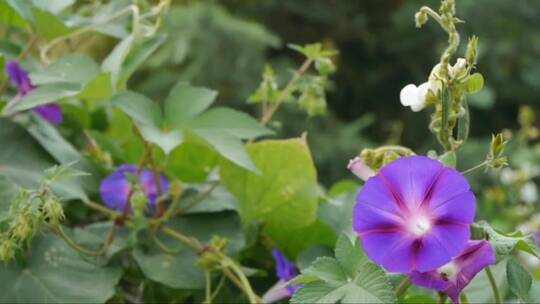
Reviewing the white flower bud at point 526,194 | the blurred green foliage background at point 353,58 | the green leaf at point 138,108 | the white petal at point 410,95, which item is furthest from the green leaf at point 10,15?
the blurred green foliage background at point 353,58

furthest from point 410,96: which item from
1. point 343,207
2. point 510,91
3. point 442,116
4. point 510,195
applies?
point 510,91

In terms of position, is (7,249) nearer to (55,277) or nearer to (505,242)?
(55,277)

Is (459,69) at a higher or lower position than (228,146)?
higher

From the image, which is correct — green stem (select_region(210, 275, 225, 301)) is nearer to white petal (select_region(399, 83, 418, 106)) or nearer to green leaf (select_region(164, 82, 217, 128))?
green leaf (select_region(164, 82, 217, 128))

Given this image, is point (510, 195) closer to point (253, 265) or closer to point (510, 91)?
point (253, 265)

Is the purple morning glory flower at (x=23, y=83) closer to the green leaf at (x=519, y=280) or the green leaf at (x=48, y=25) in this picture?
the green leaf at (x=48, y=25)

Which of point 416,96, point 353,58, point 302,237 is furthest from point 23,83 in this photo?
point 353,58
